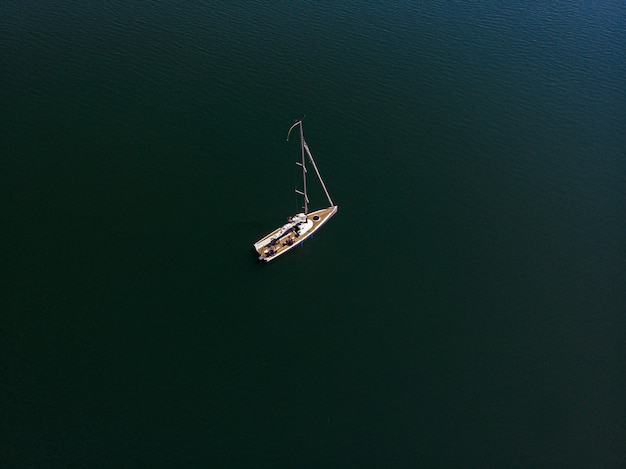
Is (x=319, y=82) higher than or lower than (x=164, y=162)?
higher

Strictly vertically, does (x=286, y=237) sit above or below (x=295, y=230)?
below

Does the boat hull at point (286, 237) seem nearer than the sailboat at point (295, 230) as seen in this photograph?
Yes

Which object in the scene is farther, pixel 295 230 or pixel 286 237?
pixel 295 230

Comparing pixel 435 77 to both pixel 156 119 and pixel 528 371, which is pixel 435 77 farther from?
pixel 528 371

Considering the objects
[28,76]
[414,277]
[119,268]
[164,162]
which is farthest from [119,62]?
[414,277]

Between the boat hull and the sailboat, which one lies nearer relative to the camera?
the boat hull
